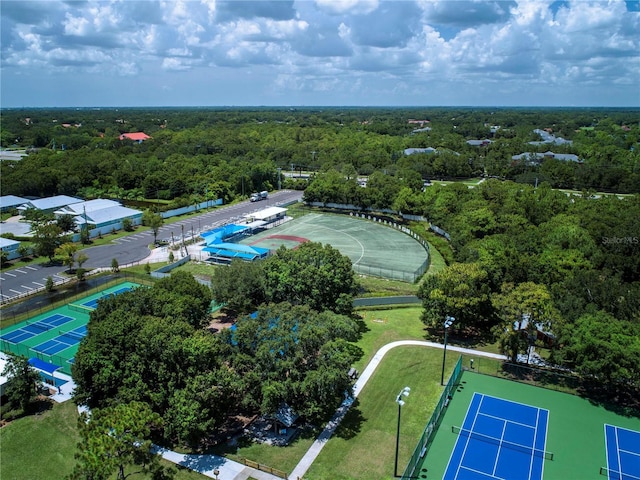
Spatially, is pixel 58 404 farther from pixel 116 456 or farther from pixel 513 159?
pixel 513 159

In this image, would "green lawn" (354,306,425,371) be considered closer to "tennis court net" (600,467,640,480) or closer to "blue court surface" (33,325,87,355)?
"tennis court net" (600,467,640,480)

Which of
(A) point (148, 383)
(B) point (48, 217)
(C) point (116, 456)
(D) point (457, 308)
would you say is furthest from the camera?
(B) point (48, 217)

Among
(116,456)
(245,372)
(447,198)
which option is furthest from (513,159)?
(116,456)

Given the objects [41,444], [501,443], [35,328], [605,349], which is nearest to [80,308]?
[35,328]

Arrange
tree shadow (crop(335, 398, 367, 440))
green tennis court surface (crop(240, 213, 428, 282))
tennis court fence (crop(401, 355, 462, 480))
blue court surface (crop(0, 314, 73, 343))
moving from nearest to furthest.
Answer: tennis court fence (crop(401, 355, 462, 480)) → tree shadow (crop(335, 398, 367, 440)) → blue court surface (crop(0, 314, 73, 343)) → green tennis court surface (crop(240, 213, 428, 282))

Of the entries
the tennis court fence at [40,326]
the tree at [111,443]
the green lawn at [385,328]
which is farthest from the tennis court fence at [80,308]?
the tree at [111,443]

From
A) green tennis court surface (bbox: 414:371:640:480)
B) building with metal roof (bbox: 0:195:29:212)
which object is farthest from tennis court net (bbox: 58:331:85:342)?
building with metal roof (bbox: 0:195:29:212)

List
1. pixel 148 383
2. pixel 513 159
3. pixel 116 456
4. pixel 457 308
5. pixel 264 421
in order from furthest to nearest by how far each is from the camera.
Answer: pixel 513 159 < pixel 457 308 < pixel 264 421 < pixel 148 383 < pixel 116 456

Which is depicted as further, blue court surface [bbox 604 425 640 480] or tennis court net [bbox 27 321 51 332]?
tennis court net [bbox 27 321 51 332]
